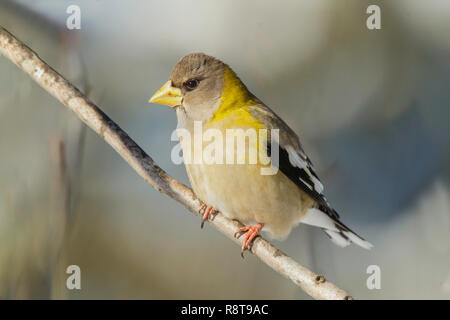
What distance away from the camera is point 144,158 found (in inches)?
119

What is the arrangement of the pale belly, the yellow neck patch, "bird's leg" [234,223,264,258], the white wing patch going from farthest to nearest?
the white wing patch → the yellow neck patch → the pale belly → "bird's leg" [234,223,264,258]

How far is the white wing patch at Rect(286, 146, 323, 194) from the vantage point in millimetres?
3533

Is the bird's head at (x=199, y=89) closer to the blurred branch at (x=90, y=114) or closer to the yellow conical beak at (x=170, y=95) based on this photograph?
the yellow conical beak at (x=170, y=95)

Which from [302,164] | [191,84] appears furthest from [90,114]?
[302,164]

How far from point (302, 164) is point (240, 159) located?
56 centimetres

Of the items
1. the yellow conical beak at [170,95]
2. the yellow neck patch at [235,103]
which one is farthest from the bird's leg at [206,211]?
the yellow conical beak at [170,95]

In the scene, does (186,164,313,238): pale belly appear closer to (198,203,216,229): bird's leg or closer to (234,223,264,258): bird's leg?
(198,203,216,229): bird's leg

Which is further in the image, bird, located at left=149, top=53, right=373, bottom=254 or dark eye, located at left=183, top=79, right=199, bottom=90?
dark eye, located at left=183, top=79, right=199, bottom=90

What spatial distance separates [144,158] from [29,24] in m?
1.86

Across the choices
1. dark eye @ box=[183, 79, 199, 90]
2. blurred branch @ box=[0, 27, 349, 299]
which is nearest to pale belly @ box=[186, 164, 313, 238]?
blurred branch @ box=[0, 27, 349, 299]

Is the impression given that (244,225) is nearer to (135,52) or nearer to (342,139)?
(342,139)

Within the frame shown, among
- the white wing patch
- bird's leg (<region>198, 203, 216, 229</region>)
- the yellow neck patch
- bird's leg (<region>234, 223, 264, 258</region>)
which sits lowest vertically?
bird's leg (<region>234, 223, 264, 258</region>)

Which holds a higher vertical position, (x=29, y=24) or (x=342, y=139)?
(x=29, y=24)

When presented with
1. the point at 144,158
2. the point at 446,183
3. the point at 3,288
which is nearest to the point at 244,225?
the point at 144,158
